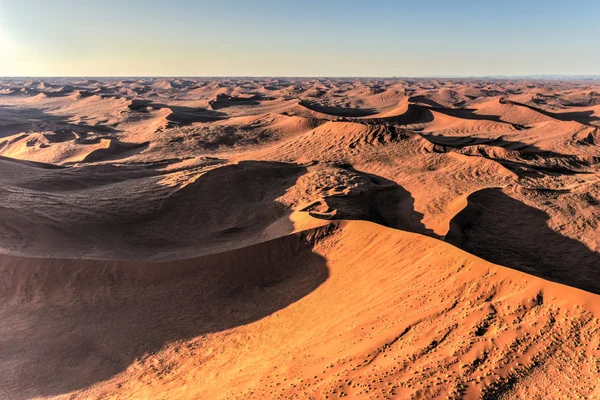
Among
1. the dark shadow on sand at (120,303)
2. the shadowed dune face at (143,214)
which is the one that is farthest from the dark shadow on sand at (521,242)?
the shadowed dune face at (143,214)

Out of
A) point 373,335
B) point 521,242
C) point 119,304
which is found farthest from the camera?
point 521,242

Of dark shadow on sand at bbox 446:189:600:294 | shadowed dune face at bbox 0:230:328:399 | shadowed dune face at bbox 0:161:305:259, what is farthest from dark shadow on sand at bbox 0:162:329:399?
dark shadow on sand at bbox 446:189:600:294

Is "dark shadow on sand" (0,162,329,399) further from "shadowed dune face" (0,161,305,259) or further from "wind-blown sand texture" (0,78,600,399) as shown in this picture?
"shadowed dune face" (0,161,305,259)

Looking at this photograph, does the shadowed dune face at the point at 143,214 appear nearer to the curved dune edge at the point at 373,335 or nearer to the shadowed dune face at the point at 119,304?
the shadowed dune face at the point at 119,304

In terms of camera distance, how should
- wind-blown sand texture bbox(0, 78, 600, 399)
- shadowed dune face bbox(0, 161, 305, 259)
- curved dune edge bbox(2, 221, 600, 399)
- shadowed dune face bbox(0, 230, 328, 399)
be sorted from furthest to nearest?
shadowed dune face bbox(0, 161, 305, 259)
shadowed dune face bbox(0, 230, 328, 399)
wind-blown sand texture bbox(0, 78, 600, 399)
curved dune edge bbox(2, 221, 600, 399)

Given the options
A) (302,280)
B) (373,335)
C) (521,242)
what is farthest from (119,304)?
(521,242)

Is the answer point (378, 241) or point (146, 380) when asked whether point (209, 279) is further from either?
point (378, 241)

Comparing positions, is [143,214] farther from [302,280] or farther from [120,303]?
[302,280]
